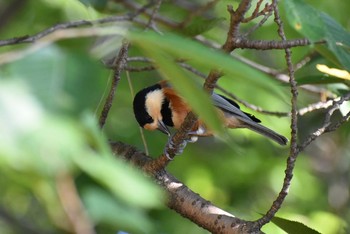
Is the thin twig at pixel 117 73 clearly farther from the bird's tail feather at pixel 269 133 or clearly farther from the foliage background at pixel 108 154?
the bird's tail feather at pixel 269 133

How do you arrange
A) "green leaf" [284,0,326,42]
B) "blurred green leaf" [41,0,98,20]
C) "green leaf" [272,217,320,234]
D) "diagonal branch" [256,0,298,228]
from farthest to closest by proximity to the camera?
"blurred green leaf" [41,0,98,20] < "green leaf" [272,217,320,234] < "diagonal branch" [256,0,298,228] < "green leaf" [284,0,326,42]

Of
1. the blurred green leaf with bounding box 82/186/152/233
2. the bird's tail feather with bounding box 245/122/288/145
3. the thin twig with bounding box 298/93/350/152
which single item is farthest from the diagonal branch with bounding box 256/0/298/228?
the bird's tail feather with bounding box 245/122/288/145

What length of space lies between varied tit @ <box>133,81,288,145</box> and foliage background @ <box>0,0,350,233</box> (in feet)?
0.33

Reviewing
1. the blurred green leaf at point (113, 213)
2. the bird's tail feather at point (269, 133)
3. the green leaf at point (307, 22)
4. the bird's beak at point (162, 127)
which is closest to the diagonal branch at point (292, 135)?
the green leaf at point (307, 22)

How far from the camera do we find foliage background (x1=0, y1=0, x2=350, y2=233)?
102 centimetres

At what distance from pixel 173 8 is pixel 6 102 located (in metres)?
4.00

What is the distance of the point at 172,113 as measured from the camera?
14.7ft

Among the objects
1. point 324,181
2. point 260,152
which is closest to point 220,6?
point 260,152

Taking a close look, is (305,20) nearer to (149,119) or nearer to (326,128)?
(326,128)

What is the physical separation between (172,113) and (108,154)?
11.0 ft

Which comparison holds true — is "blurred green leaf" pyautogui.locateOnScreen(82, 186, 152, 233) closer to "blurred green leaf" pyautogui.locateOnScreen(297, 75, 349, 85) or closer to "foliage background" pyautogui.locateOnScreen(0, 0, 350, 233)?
"foliage background" pyautogui.locateOnScreen(0, 0, 350, 233)

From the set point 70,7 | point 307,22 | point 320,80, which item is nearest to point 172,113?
point 70,7

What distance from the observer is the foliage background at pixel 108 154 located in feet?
3.34

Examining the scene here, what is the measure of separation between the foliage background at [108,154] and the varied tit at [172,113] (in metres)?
0.10
